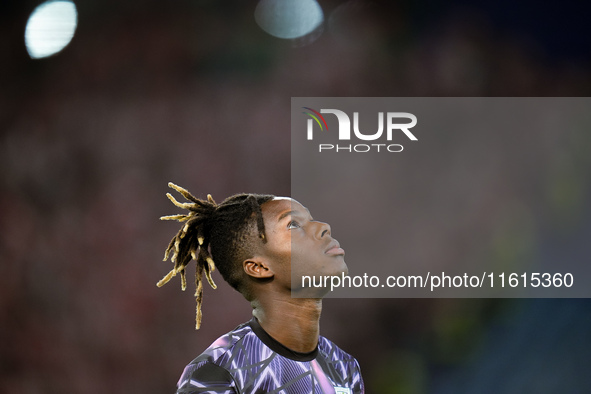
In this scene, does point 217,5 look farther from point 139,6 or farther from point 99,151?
point 99,151

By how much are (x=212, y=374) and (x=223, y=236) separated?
1.46 ft

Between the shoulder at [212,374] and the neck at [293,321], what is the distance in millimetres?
126

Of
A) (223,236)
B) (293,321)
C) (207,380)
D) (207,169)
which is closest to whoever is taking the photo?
(207,380)

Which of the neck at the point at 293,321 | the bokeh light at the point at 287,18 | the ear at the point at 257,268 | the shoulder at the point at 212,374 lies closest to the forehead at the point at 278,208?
the ear at the point at 257,268

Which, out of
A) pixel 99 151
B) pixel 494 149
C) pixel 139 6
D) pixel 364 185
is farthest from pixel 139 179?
pixel 494 149

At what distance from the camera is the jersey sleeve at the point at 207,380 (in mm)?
1601

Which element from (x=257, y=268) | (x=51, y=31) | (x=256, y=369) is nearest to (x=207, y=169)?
(x=51, y=31)

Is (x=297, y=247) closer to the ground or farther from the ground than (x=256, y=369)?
farther from the ground

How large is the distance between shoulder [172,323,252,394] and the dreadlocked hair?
22cm

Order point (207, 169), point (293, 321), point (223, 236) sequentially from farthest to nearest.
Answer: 1. point (207, 169)
2. point (223, 236)
3. point (293, 321)

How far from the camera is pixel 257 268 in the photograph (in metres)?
1.83

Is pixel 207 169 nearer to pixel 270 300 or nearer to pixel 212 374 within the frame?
pixel 270 300

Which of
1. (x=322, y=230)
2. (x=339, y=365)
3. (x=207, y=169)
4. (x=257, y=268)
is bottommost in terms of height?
(x=339, y=365)

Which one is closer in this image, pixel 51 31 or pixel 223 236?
pixel 223 236
